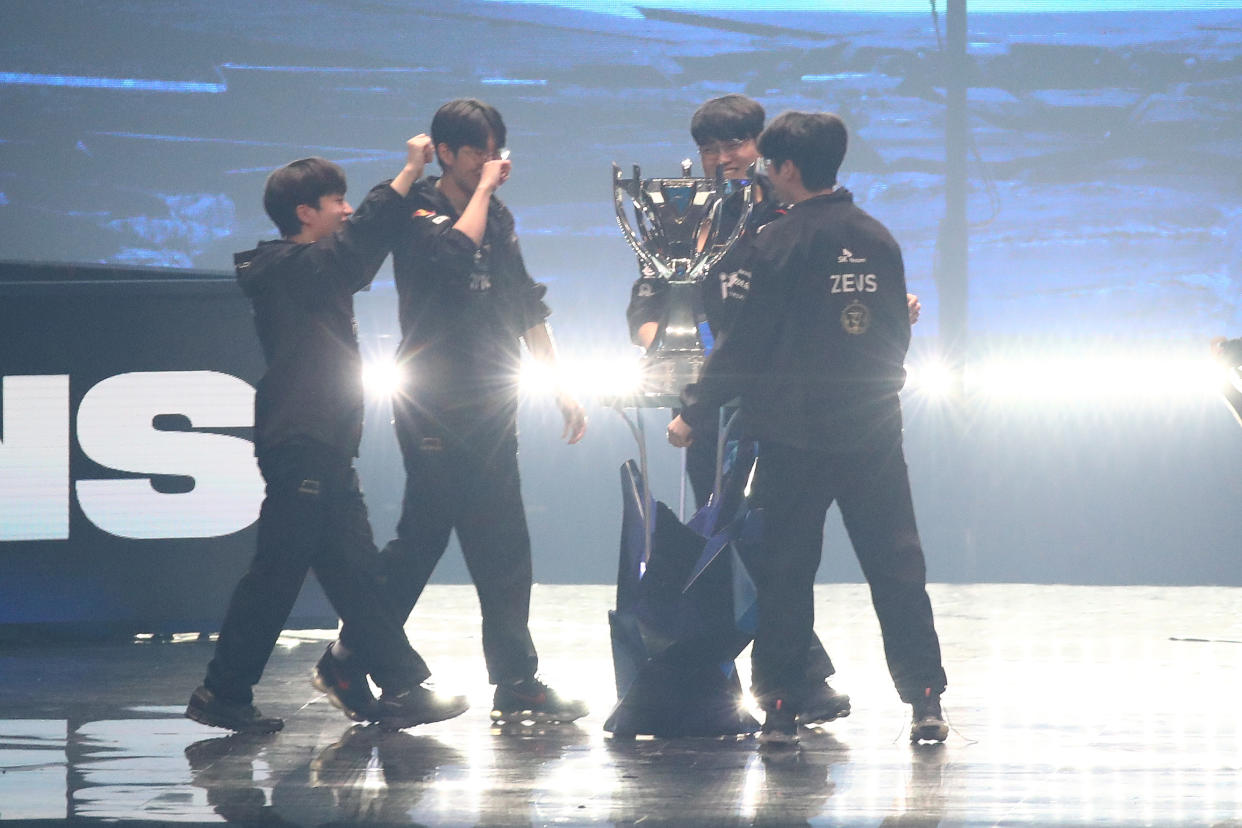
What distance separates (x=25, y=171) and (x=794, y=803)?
57.8 ft

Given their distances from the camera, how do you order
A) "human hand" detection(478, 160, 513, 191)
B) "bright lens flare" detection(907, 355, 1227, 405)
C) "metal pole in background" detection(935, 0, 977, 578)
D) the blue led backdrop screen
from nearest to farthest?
"human hand" detection(478, 160, 513, 191) → "bright lens flare" detection(907, 355, 1227, 405) → "metal pole in background" detection(935, 0, 977, 578) → the blue led backdrop screen

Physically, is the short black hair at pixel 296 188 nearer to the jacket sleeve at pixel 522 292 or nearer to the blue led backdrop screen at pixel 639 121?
the jacket sleeve at pixel 522 292

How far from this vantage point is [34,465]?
6.36 metres

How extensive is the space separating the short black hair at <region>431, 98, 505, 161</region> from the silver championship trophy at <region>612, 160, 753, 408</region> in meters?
0.36

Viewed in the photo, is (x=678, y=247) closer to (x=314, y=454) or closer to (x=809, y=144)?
(x=809, y=144)

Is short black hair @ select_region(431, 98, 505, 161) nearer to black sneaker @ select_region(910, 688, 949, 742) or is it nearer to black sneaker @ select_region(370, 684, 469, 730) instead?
black sneaker @ select_region(370, 684, 469, 730)

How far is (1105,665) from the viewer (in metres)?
5.75

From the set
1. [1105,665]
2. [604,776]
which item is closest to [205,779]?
[604,776]

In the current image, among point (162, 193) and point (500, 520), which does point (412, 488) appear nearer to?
point (500, 520)

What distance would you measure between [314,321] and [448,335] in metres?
0.36

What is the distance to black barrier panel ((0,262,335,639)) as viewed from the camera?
636 centimetres

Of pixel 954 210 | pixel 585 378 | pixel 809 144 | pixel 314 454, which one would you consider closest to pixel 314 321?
pixel 314 454

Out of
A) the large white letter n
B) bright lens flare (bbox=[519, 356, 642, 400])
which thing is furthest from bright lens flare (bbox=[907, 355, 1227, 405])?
the large white letter n

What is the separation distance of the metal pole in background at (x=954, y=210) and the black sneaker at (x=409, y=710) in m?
13.2
